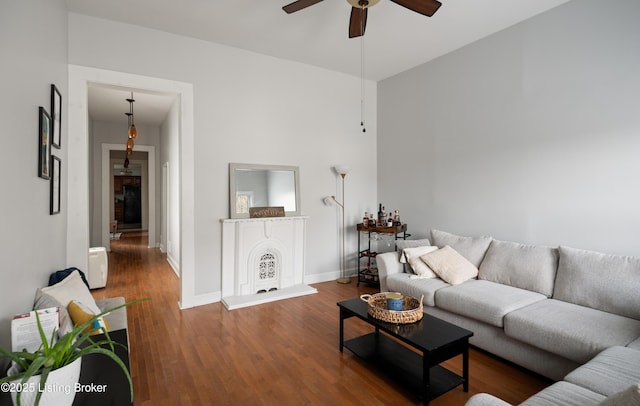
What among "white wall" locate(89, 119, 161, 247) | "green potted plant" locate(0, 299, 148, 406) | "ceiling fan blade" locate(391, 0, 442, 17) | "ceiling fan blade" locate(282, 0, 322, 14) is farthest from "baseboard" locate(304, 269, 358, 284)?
"white wall" locate(89, 119, 161, 247)

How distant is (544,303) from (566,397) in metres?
1.32

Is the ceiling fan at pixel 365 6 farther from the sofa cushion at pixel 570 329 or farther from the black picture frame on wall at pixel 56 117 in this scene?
the sofa cushion at pixel 570 329

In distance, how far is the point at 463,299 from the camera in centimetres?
277

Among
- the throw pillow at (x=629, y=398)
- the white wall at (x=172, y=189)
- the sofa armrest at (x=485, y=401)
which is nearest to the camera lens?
the throw pillow at (x=629, y=398)

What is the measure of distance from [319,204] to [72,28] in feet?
11.0

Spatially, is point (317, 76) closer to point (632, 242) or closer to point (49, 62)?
point (49, 62)

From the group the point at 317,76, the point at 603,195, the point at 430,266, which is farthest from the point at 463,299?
the point at 317,76

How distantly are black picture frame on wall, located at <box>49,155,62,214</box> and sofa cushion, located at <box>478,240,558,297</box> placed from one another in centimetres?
379

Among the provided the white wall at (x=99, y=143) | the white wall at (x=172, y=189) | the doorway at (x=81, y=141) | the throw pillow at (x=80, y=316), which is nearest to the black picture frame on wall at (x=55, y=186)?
the doorway at (x=81, y=141)

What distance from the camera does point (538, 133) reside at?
10.8 feet

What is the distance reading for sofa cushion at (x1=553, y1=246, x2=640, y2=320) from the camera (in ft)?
7.70

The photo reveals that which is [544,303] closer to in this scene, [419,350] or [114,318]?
[419,350]

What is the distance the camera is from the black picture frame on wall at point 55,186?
8.14ft

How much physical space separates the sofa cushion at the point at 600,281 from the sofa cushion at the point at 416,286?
37.5 inches
